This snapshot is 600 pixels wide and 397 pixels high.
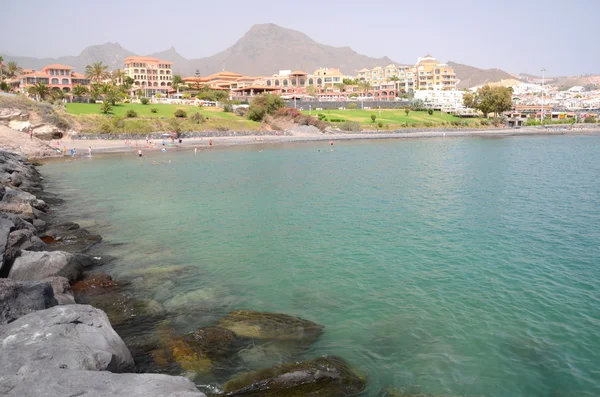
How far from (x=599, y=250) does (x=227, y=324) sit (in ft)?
52.1

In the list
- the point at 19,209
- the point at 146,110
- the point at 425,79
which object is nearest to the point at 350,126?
the point at 146,110

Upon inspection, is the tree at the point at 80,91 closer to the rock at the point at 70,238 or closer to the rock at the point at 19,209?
the rock at the point at 19,209

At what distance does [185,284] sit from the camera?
1628 cm

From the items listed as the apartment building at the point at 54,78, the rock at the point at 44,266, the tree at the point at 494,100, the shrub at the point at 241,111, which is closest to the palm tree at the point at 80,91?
the apartment building at the point at 54,78

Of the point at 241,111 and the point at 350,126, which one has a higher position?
the point at 241,111

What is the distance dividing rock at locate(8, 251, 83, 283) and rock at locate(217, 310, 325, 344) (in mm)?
5881

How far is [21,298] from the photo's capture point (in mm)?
10391

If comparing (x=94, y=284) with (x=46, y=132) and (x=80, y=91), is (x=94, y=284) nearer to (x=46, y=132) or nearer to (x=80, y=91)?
(x=46, y=132)

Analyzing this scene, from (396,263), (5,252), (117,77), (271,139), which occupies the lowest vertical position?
(396,263)

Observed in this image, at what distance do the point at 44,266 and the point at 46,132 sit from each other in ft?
219

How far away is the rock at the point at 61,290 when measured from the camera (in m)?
12.6

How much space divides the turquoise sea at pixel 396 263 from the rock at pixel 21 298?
389cm

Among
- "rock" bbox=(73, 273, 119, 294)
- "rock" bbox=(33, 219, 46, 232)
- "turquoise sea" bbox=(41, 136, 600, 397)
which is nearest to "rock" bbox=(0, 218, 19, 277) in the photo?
"rock" bbox=(73, 273, 119, 294)

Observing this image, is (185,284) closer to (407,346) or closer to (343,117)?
(407,346)
